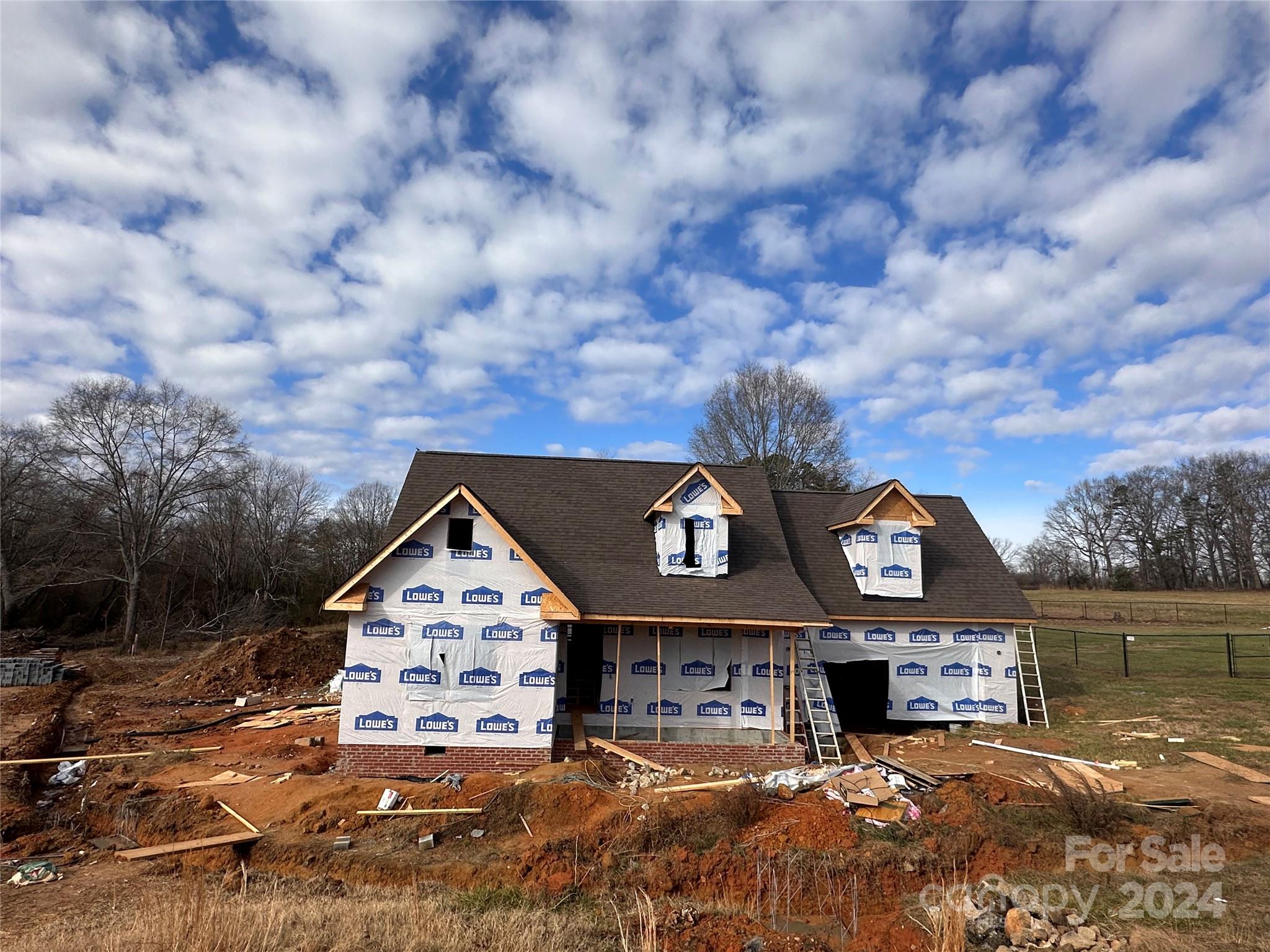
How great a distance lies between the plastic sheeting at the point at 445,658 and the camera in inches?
554

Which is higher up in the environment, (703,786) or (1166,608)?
(1166,608)

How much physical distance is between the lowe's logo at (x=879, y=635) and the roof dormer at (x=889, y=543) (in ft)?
3.22

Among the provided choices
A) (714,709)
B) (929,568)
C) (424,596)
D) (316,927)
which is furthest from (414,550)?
(929,568)

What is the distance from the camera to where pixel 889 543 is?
18703 millimetres


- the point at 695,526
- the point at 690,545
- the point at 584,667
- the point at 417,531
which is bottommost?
the point at 584,667

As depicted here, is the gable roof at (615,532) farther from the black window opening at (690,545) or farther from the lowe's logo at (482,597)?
the lowe's logo at (482,597)

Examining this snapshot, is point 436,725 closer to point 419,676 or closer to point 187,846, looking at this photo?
point 419,676

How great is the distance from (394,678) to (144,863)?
16.2 feet

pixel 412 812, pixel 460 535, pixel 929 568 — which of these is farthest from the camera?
pixel 929 568

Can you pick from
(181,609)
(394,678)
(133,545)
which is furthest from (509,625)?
(181,609)

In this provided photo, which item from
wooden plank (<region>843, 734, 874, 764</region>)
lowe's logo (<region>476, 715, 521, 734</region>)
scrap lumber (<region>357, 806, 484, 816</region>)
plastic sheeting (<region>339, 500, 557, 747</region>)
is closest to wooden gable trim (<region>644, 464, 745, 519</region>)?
plastic sheeting (<region>339, 500, 557, 747</region>)

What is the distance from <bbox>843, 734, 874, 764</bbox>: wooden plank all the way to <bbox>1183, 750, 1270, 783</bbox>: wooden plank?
702 cm

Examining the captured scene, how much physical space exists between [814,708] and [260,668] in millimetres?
21173

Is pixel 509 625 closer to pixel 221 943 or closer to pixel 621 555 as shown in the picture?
pixel 621 555
